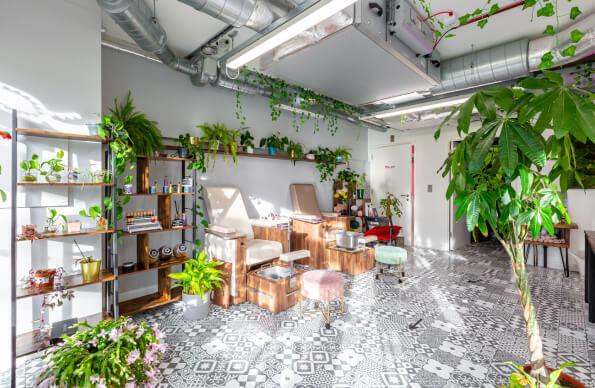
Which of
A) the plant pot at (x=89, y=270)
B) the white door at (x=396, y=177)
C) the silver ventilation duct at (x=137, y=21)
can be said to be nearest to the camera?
the silver ventilation duct at (x=137, y=21)

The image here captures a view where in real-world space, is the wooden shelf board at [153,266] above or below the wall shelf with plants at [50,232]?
below

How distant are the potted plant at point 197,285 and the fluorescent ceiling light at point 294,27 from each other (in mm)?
2146

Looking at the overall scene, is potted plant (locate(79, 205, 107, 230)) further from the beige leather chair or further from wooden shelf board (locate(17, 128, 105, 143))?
the beige leather chair

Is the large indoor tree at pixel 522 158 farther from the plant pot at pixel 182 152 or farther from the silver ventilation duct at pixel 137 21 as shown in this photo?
the plant pot at pixel 182 152

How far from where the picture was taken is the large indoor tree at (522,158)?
1123mm

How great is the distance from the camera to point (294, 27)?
2.15 meters

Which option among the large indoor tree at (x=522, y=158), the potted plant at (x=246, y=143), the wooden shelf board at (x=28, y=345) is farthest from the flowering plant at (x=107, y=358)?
the potted plant at (x=246, y=143)

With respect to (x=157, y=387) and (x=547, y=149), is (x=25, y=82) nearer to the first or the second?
(x=157, y=387)

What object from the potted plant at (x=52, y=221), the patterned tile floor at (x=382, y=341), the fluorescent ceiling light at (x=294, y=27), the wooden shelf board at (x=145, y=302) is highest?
the fluorescent ceiling light at (x=294, y=27)

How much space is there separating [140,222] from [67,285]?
81cm

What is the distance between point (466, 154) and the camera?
4.43ft

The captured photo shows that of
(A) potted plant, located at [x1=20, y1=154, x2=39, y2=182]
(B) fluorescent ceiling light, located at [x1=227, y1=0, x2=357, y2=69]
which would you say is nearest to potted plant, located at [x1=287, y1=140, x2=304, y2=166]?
(B) fluorescent ceiling light, located at [x1=227, y1=0, x2=357, y2=69]

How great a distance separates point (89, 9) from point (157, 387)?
3221mm

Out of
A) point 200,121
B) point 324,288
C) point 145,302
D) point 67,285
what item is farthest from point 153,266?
point 200,121
